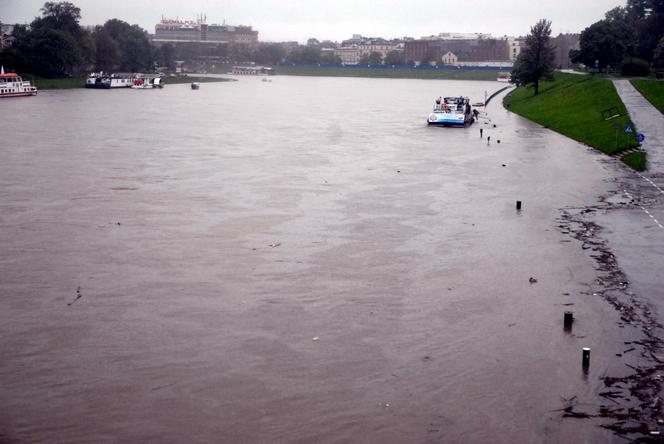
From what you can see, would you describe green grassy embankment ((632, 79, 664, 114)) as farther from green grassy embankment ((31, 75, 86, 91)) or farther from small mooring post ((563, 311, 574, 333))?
green grassy embankment ((31, 75, 86, 91))

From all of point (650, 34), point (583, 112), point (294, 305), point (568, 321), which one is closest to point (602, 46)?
point (650, 34)

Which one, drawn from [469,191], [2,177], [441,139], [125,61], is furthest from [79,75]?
[469,191]

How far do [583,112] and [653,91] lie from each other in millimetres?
5528

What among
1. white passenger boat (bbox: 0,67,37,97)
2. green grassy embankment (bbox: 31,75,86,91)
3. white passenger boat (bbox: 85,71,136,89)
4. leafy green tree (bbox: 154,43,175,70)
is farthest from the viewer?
leafy green tree (bbox: 154,43,175,70)

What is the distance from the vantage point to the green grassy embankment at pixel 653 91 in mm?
52450

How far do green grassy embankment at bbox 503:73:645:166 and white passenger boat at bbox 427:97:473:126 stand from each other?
20.2 ft

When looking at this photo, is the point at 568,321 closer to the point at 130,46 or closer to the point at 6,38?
the point at 130,46

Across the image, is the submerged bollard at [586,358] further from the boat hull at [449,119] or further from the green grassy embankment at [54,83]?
the green grassy embankment at [54,83]

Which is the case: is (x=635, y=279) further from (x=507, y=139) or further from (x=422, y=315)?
(x=507, y=139)

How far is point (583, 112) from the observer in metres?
57.4

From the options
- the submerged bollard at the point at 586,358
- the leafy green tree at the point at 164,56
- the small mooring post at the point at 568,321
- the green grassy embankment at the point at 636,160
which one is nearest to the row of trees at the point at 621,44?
the green grassy embankment at the point at 636,160

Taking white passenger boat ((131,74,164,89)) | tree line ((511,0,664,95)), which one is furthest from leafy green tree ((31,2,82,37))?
tree line ((511,0,664,95))

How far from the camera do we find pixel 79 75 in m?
131

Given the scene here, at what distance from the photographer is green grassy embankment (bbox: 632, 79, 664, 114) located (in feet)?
172
